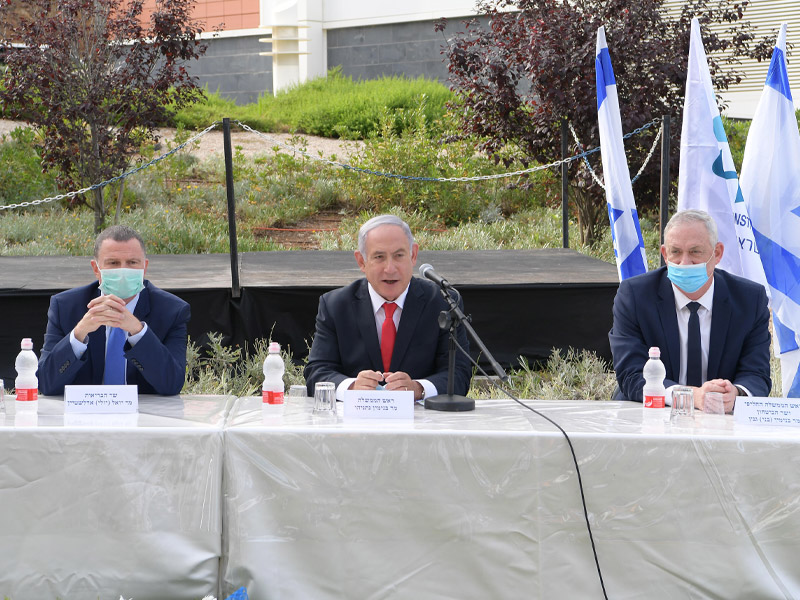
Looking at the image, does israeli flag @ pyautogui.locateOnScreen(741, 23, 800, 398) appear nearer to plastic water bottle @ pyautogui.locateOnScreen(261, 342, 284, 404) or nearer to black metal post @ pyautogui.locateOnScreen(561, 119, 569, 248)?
plastic water bottle @ pyautogui.locateOnScreen(261, 342, 284, 404)

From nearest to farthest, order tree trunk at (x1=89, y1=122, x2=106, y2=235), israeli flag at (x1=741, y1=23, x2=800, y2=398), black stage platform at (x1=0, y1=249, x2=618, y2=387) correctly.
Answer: israeli flag at (x1=741, y1=23, x2=800, y2=398)
black stage platform at (x1=0, y1=249, x2=618, y2=387)
tree trunk at (x1=89, y1=122, x2=106, y2=235)

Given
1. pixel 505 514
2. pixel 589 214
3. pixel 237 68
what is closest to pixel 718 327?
pixel 505 514

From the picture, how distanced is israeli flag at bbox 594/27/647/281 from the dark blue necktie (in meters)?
1.80

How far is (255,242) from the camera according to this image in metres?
10.3

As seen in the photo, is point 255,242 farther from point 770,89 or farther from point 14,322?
point 770,89

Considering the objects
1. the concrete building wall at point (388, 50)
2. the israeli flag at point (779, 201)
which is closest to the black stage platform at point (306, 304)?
the israeli flag at point (779, 201)

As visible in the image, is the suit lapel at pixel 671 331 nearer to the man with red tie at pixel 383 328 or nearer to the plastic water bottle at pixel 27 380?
the man with red tie at pixel 383 328

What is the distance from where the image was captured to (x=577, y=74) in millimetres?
8547

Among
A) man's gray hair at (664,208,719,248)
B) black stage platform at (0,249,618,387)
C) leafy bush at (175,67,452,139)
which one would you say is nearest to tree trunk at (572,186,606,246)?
black stage platform at (0,249,618,387)

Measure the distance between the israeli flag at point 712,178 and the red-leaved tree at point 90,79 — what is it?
5815 mm

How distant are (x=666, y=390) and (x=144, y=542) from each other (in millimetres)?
1678

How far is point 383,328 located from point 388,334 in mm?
28

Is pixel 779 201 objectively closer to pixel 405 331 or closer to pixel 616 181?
pixel 616 181

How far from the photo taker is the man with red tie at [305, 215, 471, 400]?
3342mm
